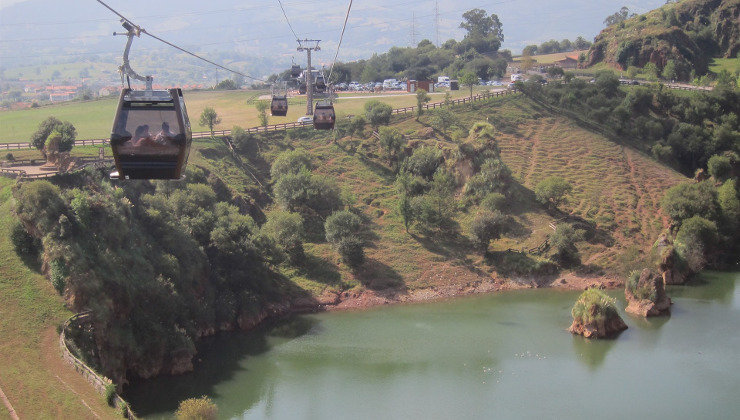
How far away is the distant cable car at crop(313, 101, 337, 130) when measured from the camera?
5006 cm

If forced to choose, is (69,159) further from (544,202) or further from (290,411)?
(544,202)

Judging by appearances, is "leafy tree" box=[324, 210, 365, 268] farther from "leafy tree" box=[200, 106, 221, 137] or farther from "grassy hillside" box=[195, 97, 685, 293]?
"leafy tree" box=[200, 106, 221, 137]

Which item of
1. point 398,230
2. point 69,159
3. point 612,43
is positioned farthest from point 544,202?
point 612,43

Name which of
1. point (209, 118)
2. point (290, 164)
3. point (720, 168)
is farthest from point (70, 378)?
point (720, 168)

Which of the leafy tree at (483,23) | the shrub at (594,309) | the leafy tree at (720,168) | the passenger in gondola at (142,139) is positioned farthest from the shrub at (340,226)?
the leafy tree at (483,23)

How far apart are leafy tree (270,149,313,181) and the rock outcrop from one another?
104 feet

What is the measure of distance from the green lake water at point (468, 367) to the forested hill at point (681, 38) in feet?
216

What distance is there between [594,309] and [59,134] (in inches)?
1711

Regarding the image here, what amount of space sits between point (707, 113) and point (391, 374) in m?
59.5

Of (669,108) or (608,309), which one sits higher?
(669,108)

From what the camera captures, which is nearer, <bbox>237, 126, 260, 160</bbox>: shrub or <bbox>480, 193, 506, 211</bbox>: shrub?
<bbox>480, 193, 506, 211</bbox>: shrub

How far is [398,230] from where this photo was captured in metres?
62.5

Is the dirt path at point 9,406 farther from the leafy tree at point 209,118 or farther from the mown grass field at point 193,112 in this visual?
the leafy tree at point 209,118

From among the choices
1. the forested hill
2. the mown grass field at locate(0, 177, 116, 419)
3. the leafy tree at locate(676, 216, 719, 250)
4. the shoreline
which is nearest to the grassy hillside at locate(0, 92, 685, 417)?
the mown grass field at locate(0, 177, 116, 419)
